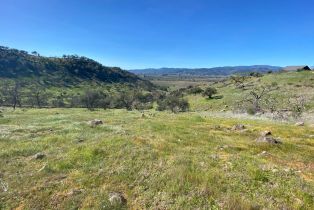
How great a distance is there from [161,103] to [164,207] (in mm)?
84926

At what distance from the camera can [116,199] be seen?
15.0 metres

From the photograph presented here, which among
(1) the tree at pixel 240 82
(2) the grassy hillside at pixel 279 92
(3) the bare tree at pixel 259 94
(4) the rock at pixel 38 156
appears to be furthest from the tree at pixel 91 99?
(4) the rock at pixel 38 156

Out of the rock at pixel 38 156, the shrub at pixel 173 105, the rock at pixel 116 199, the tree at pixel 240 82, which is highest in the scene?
the rock at pixel 38 156

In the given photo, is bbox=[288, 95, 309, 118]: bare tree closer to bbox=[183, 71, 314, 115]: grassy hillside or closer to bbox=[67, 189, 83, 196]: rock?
bbox=[183, 71, 314, 115]: grassy hillside

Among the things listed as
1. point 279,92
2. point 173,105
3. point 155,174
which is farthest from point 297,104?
point 155,174

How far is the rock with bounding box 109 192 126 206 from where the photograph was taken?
14816 mm

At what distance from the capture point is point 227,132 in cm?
3494

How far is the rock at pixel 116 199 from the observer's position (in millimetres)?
14816

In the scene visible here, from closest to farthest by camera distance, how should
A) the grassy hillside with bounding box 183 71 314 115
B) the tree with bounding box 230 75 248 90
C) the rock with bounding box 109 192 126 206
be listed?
1. the rock with bounding box 109 192 126 206
2. the grassy hillside with bounding box 183 71 314 115
3. the tree with bounding box 230 75 248 90

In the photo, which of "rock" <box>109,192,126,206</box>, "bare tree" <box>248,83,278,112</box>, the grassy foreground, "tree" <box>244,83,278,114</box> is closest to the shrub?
"tree" <box>244,83,278,114</box>

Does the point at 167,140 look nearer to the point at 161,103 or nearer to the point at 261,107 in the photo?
the point at 261,107

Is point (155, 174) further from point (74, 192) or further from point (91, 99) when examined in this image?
point (91, 99)

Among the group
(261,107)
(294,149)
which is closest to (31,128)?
(294,149)

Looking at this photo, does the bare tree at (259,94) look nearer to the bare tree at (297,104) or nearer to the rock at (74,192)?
the bare tree at (297,104)
